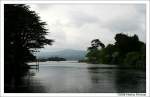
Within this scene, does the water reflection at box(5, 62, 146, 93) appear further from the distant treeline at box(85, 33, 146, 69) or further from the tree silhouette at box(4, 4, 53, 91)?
the tree silhouette at box(4, 4, 53, 91)

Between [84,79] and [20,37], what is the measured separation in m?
1.19

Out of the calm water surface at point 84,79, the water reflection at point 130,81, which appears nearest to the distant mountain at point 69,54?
the calm water surface at point 84,79

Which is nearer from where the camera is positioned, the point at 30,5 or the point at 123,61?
the point at 30,5

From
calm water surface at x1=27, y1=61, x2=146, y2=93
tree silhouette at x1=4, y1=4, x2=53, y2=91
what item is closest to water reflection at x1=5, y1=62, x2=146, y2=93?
calm water surface at x1=27, y1=61, x2=146, y2=93

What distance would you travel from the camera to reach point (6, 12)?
652 centimetres

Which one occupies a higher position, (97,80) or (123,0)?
(123,0)

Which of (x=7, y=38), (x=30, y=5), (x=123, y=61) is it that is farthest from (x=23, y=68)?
(x=123, y=61)

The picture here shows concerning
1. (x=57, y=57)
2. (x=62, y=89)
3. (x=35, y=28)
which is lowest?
(x=62, y=89)

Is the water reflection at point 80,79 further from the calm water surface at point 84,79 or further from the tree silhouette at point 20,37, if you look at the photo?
the tree silhouette at point 20,37

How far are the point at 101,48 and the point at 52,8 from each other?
39.0 inches

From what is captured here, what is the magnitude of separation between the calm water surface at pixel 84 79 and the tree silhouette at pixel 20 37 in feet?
0.97

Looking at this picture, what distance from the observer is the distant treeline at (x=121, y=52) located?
6.61 meters

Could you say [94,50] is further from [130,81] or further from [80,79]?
[130,81]

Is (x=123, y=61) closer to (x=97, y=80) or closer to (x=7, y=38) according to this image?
(x=97, y=80)
